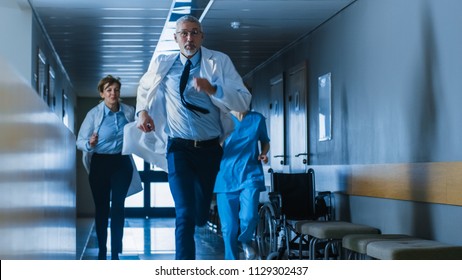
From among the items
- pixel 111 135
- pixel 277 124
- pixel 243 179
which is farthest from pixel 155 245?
pixel 243 179

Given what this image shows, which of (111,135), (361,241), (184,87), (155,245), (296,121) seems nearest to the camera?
(184,87)

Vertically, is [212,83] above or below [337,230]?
above

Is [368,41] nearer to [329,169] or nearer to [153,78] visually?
[329,169]

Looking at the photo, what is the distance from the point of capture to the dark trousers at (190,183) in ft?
12.2

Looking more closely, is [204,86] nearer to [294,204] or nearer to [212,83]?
[212,83]

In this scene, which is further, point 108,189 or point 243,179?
point 108,189

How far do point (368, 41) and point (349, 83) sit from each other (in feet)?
2.14

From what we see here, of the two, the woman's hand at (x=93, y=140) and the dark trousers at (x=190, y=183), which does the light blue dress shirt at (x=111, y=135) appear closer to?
the woman's hand at (x=93, y=140)

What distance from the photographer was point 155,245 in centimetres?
838

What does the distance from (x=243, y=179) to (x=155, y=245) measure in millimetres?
3035

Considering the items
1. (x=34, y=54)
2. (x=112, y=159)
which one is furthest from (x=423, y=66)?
(x=34, y=54)

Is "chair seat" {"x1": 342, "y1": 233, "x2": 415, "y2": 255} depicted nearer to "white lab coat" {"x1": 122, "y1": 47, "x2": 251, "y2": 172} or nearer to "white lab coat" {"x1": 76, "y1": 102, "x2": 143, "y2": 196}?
"white lab coat" {"x1": 122, "y1": 47, "x2": 251, "y2": 172}

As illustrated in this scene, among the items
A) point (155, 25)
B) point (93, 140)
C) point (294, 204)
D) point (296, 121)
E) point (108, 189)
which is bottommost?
point (294, 204)

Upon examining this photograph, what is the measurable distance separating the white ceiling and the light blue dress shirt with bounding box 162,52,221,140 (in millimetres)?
2996
